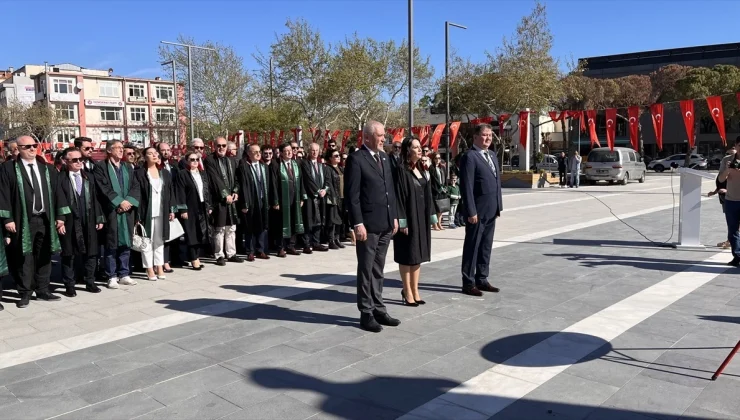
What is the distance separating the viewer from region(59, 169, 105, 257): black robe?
258 inches

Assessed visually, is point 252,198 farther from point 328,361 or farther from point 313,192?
point 328,361

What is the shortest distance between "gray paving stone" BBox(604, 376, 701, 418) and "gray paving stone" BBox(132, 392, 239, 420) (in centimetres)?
239

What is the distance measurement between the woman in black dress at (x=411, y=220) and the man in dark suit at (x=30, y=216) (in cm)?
391

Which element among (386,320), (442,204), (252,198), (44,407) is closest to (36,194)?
(252,198)

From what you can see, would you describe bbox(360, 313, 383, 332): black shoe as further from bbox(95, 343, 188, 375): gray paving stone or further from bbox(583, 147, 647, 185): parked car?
bbox(583, 147, 647, 185): parked car

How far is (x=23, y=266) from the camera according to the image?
6.14 metres

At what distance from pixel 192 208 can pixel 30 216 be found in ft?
7.33

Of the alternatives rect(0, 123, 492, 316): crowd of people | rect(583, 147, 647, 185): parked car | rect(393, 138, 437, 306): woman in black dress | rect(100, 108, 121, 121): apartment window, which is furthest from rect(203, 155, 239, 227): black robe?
rect(100, 108, 121, 121): apartment window

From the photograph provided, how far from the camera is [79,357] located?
4.54 metres

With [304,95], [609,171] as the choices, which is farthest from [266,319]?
[304,95]

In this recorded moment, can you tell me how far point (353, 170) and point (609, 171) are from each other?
2383 cm

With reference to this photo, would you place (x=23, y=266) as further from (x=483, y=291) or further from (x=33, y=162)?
(x=483, y=291)

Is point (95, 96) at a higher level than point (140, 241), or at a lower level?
higher

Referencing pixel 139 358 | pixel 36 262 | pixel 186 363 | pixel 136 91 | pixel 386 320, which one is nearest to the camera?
pixel 186 363
